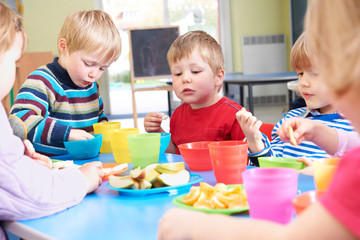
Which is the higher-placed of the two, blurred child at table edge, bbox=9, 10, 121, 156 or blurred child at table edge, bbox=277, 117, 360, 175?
blurred child at table edge, bbox=9, 10, 121, 156

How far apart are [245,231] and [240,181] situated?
0.42 m

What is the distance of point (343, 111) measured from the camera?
492mm

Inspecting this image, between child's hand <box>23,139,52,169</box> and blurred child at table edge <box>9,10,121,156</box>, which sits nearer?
child's hand <box>23,139,52,169</box>

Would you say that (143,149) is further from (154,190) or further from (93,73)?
(93,73)

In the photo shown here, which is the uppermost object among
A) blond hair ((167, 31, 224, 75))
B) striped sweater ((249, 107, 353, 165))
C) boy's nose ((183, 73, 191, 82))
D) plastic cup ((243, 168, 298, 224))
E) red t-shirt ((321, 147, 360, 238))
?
blond hair ((167, 31, 224, 75))

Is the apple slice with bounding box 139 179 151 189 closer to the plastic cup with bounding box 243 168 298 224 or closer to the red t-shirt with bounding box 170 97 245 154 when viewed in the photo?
the plastic cup with bounding box 243 168 298 224

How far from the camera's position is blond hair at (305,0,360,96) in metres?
0.44

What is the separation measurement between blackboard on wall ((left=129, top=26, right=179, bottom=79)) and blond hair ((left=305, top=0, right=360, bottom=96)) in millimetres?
5268

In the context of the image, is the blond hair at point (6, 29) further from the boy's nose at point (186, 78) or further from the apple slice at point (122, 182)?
the boy's nose at point (186, 78)

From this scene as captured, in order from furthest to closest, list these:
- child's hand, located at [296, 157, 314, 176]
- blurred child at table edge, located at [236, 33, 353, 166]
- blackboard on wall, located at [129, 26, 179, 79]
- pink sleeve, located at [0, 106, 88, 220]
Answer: blackboard on wall, located at [129, 26, 179, 79]
blurred child at table edge, located at [236, 33, 353, 166]
child's hand, located at [296, 157, 314, 176]
pink sleeve, located at [0, 106, 88, 220]

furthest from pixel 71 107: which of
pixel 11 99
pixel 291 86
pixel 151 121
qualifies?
pixel 11 99

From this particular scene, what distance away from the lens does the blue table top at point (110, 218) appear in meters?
0.68

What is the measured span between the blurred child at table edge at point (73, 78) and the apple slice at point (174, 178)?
2.41 feet

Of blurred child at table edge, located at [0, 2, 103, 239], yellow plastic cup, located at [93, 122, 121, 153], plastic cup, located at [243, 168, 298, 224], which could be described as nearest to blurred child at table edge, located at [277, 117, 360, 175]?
plastic cup, located at [243, 168, 298, 224]
